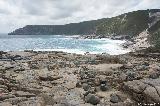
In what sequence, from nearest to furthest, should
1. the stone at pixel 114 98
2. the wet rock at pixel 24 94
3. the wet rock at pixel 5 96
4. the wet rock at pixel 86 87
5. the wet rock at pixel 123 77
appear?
the stone at pixel 114 98 → the wet rock at pixel 5 96 → the wet rock at pixel 24 94 → the wet rock at pixel 86 87 → the wet rock at pixel 123 77

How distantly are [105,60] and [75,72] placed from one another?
10.3 metres

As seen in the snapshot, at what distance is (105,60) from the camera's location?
44.3 m

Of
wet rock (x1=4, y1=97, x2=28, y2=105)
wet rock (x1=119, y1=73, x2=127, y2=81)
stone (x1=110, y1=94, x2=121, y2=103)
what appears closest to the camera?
wet rock (x1=4, y1=97, x2=28, y2=105)

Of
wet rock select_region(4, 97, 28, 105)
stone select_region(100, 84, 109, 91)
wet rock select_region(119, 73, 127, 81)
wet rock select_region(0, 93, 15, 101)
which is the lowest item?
wet rock select_region(4, 97, 28, 105)

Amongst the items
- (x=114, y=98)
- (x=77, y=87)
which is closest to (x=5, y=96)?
(x=77, y=87)

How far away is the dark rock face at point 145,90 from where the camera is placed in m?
21.9

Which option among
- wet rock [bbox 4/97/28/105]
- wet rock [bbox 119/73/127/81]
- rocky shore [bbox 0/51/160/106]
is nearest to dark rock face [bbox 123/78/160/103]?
rocky shore [bbox 0/51/160/106]

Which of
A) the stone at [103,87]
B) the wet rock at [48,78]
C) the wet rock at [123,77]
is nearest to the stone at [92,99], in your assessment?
the stone at [103,87]

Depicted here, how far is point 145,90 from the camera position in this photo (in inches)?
898

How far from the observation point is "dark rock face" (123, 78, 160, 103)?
2194 centimetres

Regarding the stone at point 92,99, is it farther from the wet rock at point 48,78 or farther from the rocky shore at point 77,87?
the wet rock at point 48,78

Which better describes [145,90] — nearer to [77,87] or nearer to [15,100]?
[77,87]

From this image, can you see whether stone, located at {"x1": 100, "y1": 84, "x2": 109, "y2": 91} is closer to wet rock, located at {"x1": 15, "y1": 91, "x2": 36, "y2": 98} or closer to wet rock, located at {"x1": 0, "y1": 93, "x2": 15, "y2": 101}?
wet rock, located at {"x1": 15, "y1": 91, "x2": 36, "y2": 98}

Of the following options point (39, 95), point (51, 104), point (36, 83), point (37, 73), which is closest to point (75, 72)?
point (37, 73)
